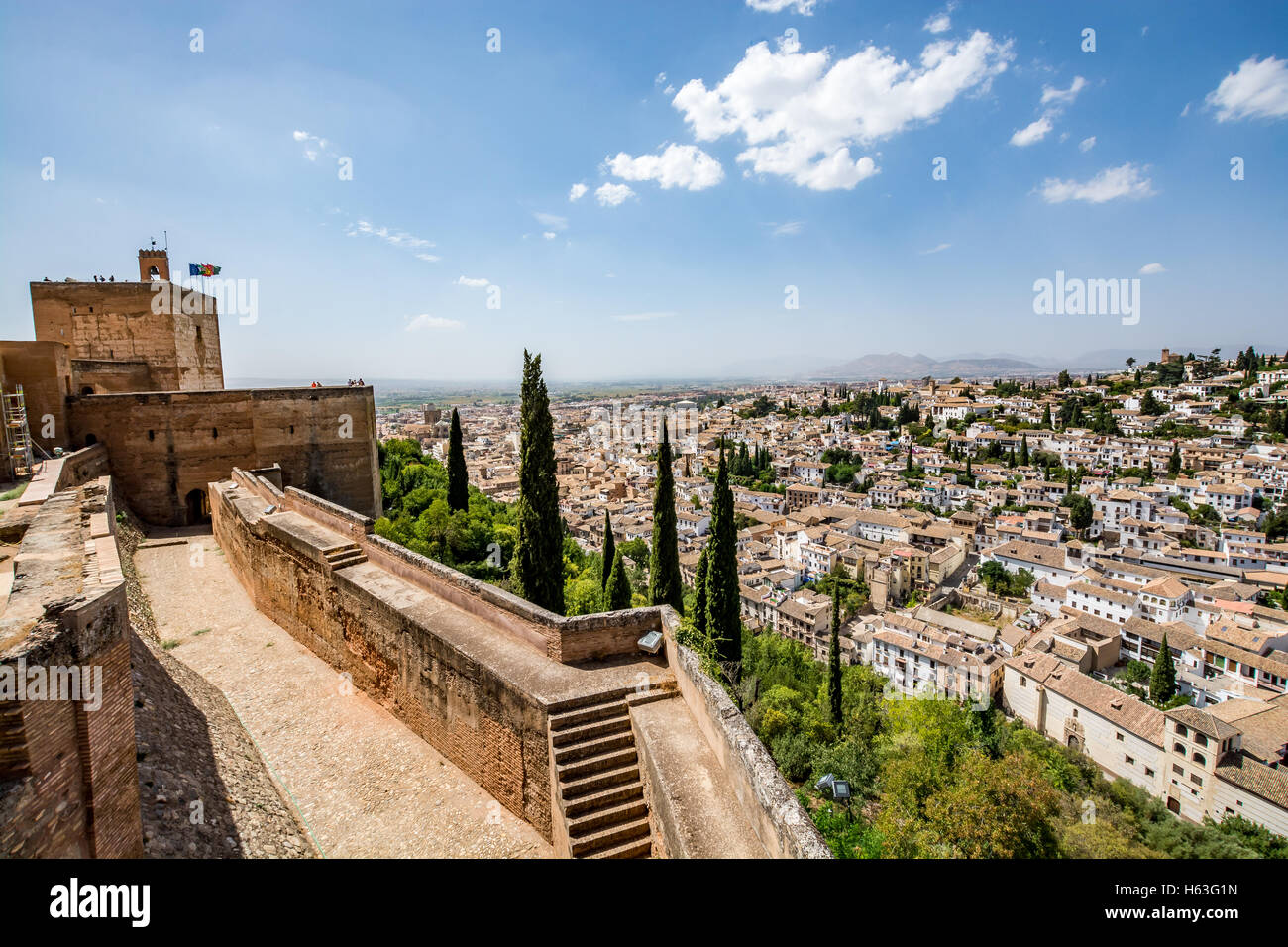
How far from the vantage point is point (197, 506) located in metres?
15.0

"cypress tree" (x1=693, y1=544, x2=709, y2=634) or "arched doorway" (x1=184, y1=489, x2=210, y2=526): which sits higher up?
"arched doorway" (x1=184, y1=489, x2=210, y2=526)

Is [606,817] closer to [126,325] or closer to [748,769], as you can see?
[748,769]

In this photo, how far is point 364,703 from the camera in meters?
6.94

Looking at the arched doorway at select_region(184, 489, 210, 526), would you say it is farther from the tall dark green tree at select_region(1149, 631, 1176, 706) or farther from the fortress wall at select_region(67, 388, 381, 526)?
the tall dark green tree at select_region(1149, 631, 1176, 706)

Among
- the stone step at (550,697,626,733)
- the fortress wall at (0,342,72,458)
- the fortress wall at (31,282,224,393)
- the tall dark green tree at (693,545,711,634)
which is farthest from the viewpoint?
the tall dark green tree at (693,545,711,634)

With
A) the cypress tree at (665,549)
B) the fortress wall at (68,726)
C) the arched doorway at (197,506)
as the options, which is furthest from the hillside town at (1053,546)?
the fortress wall at (68,726)

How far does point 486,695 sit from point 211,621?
616 centimetres

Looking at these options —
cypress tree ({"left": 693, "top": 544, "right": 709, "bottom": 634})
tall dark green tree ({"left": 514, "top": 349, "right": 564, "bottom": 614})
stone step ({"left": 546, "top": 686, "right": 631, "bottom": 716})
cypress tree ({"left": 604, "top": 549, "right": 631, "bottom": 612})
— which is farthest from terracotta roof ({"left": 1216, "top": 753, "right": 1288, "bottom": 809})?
stone step ({"left": 546, "top": 686, "right": 631, "bottom": 716})

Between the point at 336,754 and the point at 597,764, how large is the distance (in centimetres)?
301

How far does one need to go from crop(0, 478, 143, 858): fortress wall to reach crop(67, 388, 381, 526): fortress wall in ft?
40.2

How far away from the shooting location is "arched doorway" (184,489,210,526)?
1477cm

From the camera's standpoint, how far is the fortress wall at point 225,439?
1391 cm

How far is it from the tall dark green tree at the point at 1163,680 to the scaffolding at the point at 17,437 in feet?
141

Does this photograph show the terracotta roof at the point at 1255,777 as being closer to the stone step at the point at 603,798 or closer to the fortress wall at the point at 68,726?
the stone step at the point at 603,798
